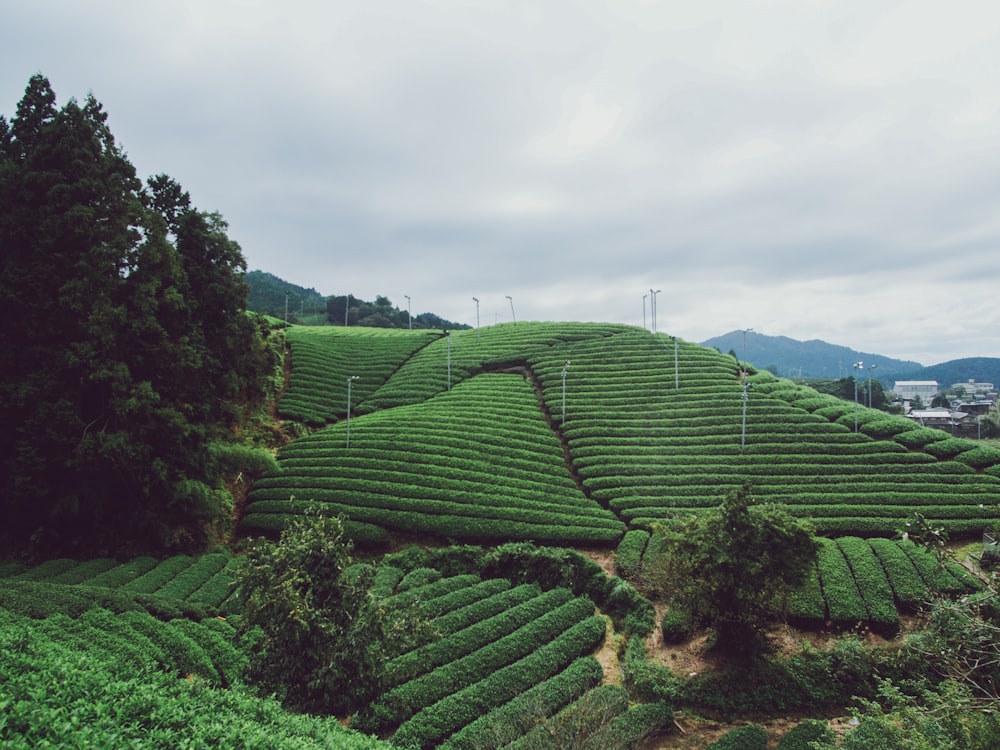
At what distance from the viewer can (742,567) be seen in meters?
16.3

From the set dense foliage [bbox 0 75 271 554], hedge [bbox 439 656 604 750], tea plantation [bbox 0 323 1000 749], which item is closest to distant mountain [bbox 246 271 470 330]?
tea plantation [bbox 0 323 1000 749]

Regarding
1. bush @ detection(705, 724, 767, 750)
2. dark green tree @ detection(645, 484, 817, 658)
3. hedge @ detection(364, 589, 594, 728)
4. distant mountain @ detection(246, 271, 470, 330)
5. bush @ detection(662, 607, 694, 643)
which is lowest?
bush @ detection(705, 724, 767, 750)

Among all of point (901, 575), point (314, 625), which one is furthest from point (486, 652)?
point (901, 575)

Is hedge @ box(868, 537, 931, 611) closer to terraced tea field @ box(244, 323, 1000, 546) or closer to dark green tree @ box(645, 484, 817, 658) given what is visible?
terraced tea field @ box(244, 323, 1000, 546)

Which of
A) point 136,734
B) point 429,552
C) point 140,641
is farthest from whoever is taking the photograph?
point 429,552

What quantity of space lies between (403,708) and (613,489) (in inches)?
668

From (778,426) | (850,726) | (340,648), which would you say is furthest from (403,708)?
(778,426)

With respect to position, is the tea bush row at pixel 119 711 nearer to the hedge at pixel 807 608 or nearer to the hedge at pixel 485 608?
the hedge at pixel 485 608

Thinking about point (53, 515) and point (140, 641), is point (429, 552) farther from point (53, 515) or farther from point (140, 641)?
point (53, 515)

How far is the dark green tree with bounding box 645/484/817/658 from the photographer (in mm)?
16375

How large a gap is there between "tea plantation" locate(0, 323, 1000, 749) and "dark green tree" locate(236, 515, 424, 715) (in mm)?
915

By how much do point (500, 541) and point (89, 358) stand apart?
54.8 ft

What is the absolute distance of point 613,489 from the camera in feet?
93.1

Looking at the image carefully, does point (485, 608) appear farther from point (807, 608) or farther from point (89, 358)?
point (89, 358)
